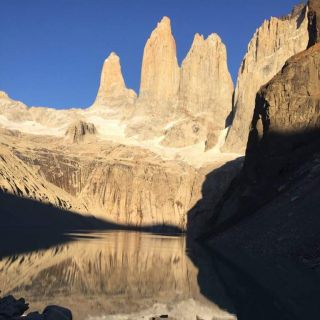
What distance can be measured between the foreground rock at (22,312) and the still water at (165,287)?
1.18 meters

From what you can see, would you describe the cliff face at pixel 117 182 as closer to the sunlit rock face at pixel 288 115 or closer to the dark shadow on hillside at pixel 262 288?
the sunlit rock face at pixel 288 115

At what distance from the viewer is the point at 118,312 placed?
21328mm

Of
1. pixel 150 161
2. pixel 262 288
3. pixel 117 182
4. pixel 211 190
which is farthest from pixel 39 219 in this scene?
pixel 262 288

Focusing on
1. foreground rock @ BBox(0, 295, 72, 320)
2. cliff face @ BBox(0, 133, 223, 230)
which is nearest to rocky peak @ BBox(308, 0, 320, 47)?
foreground rock @ BBox(0, 295, 72, 320)

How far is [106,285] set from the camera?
2823 cm

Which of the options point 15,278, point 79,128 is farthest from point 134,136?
point 15,278

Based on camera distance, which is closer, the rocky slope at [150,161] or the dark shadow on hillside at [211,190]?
the dark shadow on hillside at [211,190]

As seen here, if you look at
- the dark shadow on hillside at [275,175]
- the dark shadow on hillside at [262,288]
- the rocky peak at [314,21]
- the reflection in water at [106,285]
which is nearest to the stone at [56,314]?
the reflection in water at [106,285]

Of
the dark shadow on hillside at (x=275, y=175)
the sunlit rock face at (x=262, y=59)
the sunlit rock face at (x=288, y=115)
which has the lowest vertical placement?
the dark shadow on hillside at (x=275, y=175)

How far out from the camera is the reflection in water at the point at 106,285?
22.1 meters

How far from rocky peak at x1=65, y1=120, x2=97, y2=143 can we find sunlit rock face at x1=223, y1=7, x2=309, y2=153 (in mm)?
47779

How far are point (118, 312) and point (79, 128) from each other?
162813 mm

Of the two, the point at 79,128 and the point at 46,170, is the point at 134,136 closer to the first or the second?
the point at 79,128

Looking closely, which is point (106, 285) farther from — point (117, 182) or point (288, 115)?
point (117, 182)
